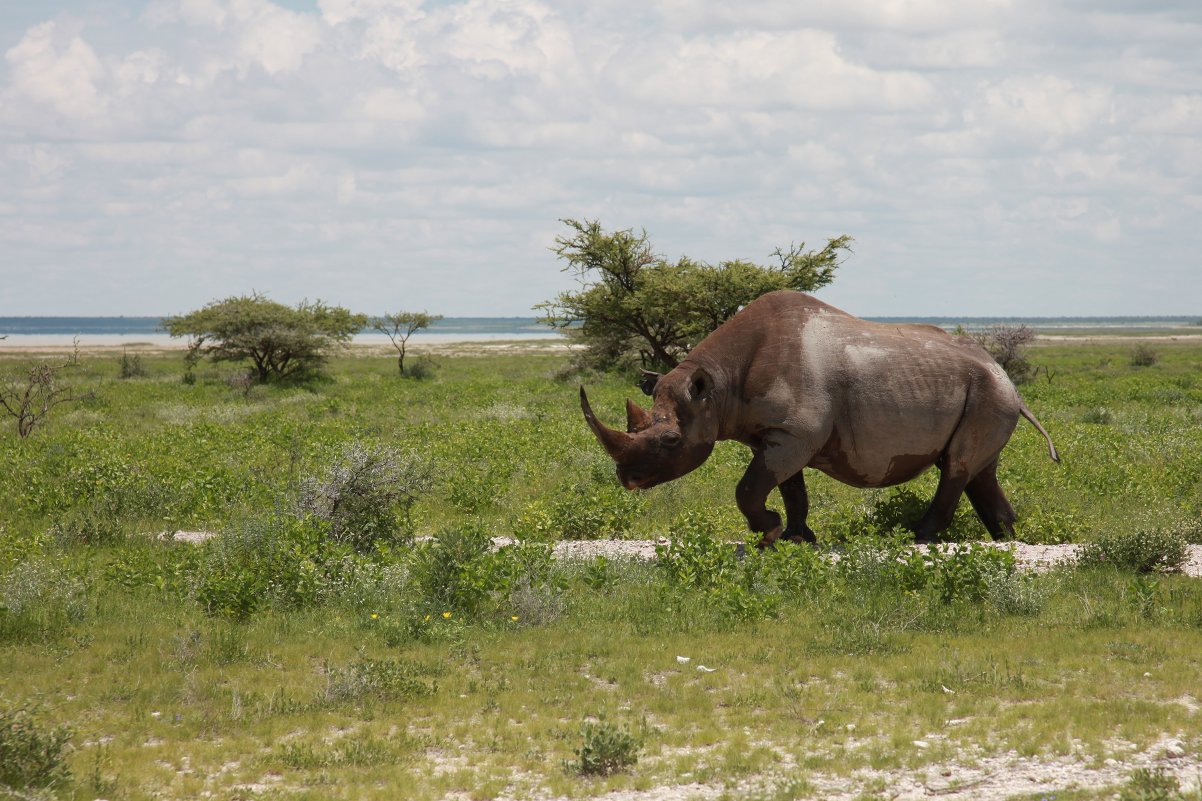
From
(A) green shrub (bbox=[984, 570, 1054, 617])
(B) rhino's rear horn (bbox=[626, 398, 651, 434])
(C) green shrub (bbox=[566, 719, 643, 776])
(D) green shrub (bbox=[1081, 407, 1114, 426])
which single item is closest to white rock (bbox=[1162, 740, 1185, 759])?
(A) green shrub (bbox=[984, 570, 1054, 617])

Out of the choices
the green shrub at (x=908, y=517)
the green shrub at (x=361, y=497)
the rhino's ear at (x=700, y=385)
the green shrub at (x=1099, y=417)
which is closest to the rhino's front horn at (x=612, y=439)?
the rhino's ear at (x=700, y=385)

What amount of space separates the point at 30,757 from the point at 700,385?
719 centimetres

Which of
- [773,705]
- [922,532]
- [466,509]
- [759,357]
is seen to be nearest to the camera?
[773,705]

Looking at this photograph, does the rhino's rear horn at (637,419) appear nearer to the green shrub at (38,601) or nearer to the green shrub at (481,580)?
the green shrub at (481,580)

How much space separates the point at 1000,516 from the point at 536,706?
24.6 feet

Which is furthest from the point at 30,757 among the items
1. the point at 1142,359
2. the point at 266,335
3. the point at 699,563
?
the point at 1142,359

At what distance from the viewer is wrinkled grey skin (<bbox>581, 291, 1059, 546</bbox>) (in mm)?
11695

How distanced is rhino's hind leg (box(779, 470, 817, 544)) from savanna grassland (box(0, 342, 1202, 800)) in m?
0.63

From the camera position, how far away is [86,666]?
8797 mm

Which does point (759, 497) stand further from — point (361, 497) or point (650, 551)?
point (361, 497)

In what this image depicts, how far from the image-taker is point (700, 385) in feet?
38.5

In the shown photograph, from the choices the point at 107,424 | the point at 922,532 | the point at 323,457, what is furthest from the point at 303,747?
the point at 107,424

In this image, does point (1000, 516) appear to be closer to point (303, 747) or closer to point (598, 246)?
point (303, 747)

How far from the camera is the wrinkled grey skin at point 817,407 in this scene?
1170 cm
